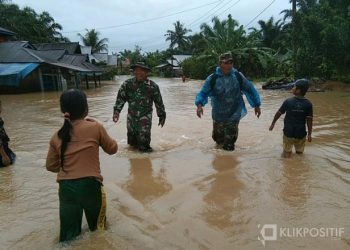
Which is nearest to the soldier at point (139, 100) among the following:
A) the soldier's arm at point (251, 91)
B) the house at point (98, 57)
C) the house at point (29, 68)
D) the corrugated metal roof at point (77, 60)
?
the soldier's arm at point (251, 91)

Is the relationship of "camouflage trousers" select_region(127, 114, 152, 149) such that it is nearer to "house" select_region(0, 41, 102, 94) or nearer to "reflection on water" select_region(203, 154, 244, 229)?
"reflection on water" select_region(203, 154, 244, 229)

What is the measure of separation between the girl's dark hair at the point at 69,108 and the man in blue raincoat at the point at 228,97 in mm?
3321

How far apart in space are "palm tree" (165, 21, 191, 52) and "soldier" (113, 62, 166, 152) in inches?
2556

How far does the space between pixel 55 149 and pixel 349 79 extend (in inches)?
851

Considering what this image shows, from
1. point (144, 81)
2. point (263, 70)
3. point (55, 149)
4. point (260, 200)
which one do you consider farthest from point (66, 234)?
point (263, 70)

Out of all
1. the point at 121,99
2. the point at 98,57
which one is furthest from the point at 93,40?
the point at 121,99

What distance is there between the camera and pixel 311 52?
69.1 feet

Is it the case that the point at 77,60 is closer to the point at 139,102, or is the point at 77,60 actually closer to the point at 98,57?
the point at 98,57

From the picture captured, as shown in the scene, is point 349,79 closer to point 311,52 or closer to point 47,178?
point 311,52

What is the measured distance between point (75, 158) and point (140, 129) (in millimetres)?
3201

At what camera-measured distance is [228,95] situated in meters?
6.16

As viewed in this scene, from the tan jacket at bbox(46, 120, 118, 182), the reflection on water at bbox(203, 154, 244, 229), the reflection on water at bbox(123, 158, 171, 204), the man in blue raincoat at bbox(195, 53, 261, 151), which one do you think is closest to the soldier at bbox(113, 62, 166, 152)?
the reflection on water at bbox(123, 158, 171, 204)

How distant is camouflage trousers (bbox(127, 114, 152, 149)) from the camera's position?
615cm

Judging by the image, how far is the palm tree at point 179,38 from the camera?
69438 mm
